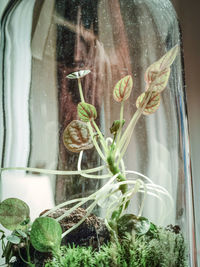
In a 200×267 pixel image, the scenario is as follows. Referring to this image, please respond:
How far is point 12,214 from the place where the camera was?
461 mm

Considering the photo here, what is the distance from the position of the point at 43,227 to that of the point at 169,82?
0.97ft

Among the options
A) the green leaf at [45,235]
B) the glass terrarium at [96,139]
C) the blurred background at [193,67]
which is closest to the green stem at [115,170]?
the glass terrarium at [96,139]

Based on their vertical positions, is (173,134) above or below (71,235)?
above

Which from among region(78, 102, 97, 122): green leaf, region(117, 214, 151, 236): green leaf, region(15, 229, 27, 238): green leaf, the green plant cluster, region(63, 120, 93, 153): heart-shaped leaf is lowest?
the green plant cluster

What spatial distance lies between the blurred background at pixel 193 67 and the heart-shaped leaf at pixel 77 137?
47 centimetres

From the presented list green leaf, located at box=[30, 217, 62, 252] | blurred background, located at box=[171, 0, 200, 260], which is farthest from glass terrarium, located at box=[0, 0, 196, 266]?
blurred background, located at box=[171, 0, 200, 260]

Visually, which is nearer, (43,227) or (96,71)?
(43,227)

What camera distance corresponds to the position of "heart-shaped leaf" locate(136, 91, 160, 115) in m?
0.51

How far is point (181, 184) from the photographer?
0.53m

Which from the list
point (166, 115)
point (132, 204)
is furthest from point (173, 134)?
point (132, 204)

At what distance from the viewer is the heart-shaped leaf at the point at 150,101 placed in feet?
1.68

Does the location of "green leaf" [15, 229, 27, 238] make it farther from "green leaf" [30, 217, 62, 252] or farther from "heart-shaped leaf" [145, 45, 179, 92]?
"heart-shaped leaf" [145, 45, 179, 92]

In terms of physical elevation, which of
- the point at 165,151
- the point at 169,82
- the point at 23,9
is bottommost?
the point at 165,151

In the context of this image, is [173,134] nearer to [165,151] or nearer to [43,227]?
[165,151]
